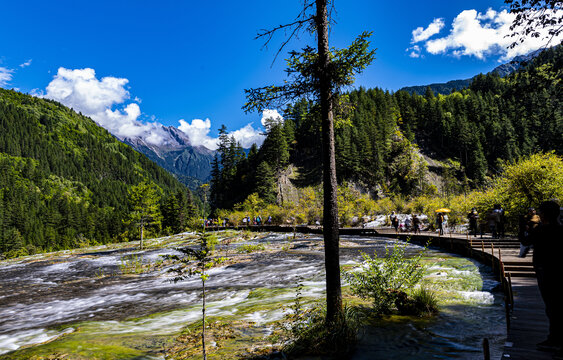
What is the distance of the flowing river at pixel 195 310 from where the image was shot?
20.1 feet

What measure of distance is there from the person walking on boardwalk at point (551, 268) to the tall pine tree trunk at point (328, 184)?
3211 mm

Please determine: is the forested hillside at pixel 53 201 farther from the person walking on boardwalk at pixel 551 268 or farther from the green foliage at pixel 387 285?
the person walking on boardwalk at pixel 551 268

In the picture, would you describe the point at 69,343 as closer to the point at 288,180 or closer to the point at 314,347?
the point at 314,347

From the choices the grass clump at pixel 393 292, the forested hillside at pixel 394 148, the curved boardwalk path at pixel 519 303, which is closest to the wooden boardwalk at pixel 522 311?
the curved boardwalk path at pixel 519 303

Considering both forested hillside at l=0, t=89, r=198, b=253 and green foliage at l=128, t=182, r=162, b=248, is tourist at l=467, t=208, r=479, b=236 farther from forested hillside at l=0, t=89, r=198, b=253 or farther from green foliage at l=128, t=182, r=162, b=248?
forested hillside at l=0, t=89, r=198, b=253

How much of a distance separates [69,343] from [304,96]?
7.71m

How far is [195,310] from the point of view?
9727mm

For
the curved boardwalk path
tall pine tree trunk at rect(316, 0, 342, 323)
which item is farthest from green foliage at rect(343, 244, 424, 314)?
the curved boardwalk path

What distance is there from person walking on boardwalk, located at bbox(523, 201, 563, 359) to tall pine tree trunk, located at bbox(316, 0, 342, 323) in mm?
3211

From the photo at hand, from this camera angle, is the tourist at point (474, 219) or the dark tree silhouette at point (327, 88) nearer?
the dark tree silhouette at point (327, 88)

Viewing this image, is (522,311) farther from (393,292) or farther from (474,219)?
(474,219)

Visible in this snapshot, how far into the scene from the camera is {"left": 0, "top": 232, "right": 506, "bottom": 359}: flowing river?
612 centimetres

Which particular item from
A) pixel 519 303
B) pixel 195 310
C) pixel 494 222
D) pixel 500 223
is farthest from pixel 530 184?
pixel 195 310

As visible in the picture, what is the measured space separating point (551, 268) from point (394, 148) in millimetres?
87748
